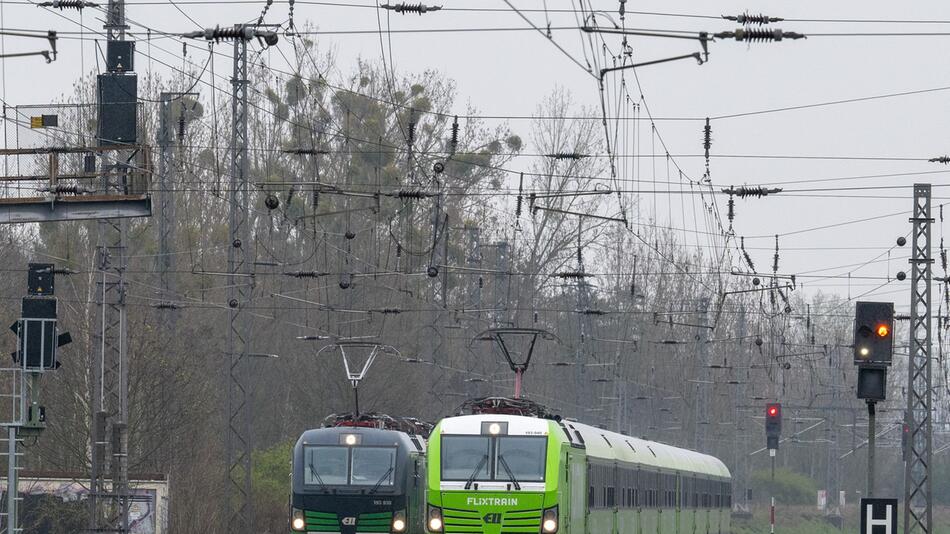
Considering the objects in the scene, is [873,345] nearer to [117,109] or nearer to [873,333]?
[873,333]

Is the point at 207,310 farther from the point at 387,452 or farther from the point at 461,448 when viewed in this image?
the point at 461,448

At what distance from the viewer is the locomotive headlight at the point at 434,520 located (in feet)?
80.6

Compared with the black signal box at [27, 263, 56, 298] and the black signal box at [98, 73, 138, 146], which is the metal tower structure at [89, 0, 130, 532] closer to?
the black signal box at [98, 73, 138, 146]

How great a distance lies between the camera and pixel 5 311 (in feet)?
151

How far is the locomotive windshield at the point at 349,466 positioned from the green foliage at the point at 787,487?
221 feet

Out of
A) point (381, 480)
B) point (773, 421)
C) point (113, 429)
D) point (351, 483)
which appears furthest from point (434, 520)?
point (773, 421)

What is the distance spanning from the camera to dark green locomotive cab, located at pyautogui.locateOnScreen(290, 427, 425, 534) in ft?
92.2

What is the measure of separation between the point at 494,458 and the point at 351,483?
4.18 m

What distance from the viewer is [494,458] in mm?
24938

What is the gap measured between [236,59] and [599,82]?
20298mm

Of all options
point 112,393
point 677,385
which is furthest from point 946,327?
point 677,385

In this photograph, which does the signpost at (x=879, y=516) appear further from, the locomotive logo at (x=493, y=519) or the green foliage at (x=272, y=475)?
the green foliage at (x=272, y=475)

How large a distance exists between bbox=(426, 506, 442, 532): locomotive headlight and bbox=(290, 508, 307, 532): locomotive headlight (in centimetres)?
402

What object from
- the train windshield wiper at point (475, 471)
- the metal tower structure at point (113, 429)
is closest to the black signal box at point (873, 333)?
the train windshield wiper at point (475, 471)
